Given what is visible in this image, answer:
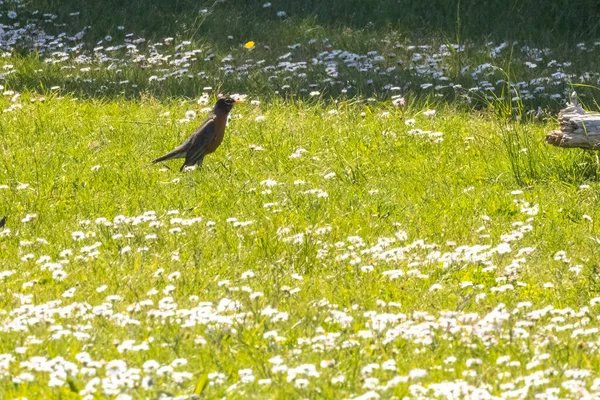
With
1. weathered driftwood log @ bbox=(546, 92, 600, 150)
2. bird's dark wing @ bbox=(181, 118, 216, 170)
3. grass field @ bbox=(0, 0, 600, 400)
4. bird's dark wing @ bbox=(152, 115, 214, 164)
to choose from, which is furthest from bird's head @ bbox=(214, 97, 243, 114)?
weathered driftwood log @ bbox=(546, 92, 600, 150)

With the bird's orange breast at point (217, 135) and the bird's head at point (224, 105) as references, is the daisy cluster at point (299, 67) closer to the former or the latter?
the bird's head at point (224, 105)

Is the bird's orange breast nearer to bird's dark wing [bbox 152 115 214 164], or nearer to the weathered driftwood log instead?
bird's dark wing [bbox 152 115 214 164]

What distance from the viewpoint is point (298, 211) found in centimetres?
747

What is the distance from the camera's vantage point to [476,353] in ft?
15.5

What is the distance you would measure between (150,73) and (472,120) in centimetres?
407

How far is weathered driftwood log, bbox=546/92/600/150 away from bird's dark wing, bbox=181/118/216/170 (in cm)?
278

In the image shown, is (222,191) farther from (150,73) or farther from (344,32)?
(344,32)

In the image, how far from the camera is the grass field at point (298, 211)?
462 cm

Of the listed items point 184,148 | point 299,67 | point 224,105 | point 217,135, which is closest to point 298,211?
point 217,135

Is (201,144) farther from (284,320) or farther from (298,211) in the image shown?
(284,320)

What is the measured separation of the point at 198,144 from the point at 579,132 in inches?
120

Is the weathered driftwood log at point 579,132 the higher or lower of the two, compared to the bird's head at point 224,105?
lower

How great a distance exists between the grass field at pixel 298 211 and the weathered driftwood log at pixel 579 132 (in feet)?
0.82

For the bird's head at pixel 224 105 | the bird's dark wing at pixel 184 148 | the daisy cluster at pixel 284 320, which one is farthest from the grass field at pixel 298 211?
the bird's head at pixel 224 105
